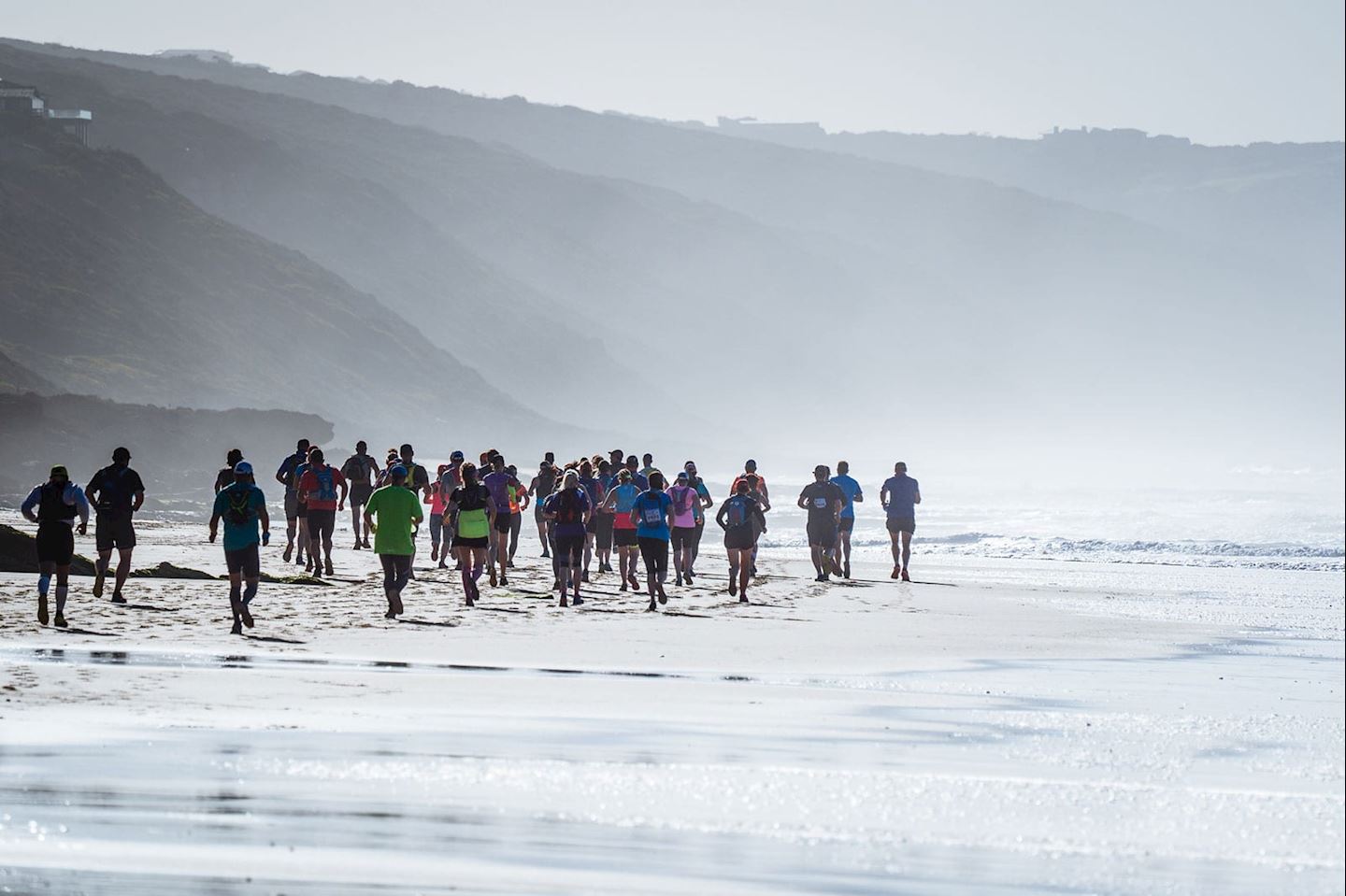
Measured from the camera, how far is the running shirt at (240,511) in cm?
1330

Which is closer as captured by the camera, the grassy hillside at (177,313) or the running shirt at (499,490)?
the running shirt at (499,490)

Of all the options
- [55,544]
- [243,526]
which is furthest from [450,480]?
[55,544]

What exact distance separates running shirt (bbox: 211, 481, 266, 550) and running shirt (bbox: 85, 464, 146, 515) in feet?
→ 5.38

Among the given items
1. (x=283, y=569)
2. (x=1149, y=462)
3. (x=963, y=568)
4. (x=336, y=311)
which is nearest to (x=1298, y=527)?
(x=963, y=568)

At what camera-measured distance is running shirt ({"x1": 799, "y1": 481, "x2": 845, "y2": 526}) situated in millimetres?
20016

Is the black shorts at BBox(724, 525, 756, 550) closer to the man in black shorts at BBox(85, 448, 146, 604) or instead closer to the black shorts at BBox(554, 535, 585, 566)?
the black shorts at BBox(554, 535, 585, 566)

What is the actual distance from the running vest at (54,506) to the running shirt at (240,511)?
132cm

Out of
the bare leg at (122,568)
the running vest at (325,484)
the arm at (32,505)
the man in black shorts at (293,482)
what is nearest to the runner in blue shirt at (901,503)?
the running vest at (325,484)

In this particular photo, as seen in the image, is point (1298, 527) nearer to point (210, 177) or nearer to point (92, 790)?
point (92, 790)

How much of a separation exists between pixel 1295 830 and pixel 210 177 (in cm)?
15823

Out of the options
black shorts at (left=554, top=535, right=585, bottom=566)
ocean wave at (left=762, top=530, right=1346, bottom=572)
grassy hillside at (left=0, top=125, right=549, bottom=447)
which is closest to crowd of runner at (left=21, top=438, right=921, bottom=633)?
black shorts at (left=554, top=535, right=585, bottom=566)

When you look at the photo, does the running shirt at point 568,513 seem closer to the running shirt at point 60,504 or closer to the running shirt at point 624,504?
the running shirt at point 624,504

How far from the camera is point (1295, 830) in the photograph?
6.45 meters

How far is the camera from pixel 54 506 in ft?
43.8
